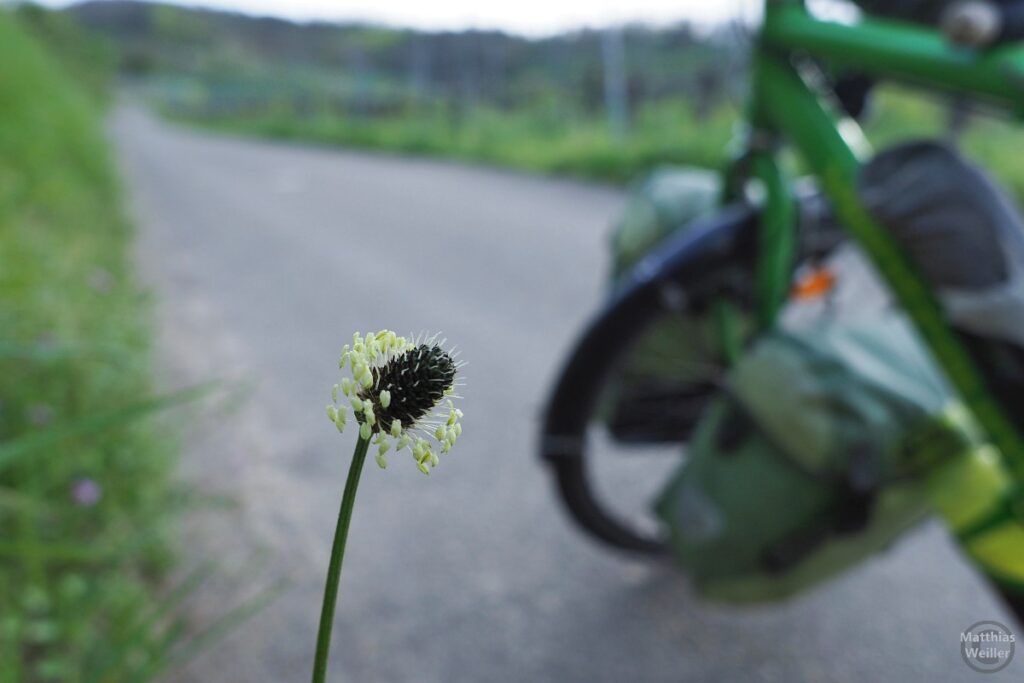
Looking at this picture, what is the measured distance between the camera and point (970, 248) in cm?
121

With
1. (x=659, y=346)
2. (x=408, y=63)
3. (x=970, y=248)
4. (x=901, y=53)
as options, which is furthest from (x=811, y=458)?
(x=408, y=63)

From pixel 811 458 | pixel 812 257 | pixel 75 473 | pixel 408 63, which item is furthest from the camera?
pixel 408 63

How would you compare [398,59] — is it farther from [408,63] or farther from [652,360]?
[652,360]

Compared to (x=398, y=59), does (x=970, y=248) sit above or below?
above

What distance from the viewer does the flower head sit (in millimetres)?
211

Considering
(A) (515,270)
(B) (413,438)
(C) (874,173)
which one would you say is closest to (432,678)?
(C) (874,173)

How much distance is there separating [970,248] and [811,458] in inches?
16.1

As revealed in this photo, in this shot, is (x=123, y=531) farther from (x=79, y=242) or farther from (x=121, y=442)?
(x=79, y=242)

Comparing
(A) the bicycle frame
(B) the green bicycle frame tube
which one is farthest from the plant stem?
(B) the green bicycle frame tube

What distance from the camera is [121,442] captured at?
180cm

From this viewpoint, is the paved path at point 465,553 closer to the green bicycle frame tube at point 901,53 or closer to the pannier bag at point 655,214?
the pannier bag at point 655,214

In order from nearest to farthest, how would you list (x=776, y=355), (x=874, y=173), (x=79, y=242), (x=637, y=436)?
(x=874, y=173), (x=776, y=355), (x=637, y=436), (x=79, y=242)

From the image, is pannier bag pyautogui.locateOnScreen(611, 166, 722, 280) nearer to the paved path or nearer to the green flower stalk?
the paved path

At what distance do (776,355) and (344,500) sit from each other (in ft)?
4.54
